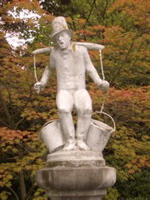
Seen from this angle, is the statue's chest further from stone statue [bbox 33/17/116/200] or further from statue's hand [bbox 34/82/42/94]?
statue's hand [bbox 34/82/42/94]

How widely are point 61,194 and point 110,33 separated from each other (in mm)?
4193

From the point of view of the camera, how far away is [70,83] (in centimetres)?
386

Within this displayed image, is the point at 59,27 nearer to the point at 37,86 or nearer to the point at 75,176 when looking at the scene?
the point at 37,86

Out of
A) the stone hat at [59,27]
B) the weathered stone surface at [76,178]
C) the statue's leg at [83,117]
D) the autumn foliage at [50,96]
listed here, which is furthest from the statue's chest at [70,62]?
the autumn foliage at [50,96]

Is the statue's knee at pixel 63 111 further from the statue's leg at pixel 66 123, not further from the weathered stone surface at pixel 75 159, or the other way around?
the weathered stone surface at pixel 75 159

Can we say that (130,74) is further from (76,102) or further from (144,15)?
(76,102)

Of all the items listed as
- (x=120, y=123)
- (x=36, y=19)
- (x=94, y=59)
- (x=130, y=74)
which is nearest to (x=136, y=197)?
(x=120, y=123)

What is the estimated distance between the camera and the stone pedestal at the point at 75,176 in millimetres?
3221

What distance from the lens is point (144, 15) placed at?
20.5ft

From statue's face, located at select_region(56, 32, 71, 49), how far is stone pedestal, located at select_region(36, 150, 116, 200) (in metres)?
1.26

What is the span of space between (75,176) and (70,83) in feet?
3.79

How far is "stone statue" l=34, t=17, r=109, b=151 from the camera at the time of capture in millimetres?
3641

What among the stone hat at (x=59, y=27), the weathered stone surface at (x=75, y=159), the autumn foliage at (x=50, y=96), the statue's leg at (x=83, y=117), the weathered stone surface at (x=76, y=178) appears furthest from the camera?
the autumn foliage at (x=50, y=96)

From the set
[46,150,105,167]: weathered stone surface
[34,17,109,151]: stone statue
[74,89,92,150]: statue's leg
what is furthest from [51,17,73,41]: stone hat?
[46,150,105,167]: weathered stone surface
